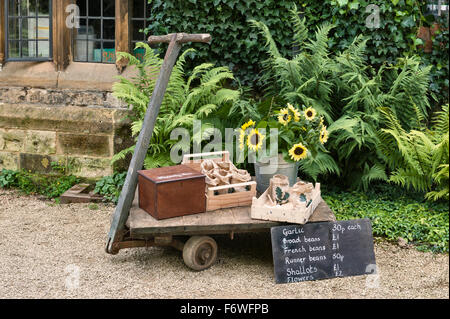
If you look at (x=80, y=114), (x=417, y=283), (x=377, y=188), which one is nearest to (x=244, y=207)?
(x=417, y=283)

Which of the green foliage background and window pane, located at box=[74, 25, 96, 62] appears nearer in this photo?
the green foliage background

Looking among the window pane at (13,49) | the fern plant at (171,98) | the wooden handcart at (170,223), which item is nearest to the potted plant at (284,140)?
the wooden handcart at (170,223)

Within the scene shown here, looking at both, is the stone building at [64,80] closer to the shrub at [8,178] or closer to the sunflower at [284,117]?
the shrub at [8,178]

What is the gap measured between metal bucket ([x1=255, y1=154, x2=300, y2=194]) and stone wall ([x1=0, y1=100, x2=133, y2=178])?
245cm

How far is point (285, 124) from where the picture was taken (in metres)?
5.80

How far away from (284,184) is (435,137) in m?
2.13

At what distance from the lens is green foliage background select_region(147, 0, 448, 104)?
7176 millimetres

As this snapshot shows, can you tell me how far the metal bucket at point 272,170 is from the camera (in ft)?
18.7

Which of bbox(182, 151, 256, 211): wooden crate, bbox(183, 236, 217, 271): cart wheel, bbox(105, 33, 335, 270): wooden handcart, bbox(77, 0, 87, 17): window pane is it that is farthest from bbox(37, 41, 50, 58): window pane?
bbox(183, 236, 217, 271): cart wheel

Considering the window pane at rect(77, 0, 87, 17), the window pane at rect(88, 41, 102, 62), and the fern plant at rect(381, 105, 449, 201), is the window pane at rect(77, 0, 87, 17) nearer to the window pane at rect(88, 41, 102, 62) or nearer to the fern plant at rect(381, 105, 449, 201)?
the window pane at rect(88, 41, 102, 62)

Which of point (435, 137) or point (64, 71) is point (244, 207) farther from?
point (64, 71)

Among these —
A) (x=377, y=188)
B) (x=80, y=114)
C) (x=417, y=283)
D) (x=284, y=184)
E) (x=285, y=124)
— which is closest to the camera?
(x=417, y=283)

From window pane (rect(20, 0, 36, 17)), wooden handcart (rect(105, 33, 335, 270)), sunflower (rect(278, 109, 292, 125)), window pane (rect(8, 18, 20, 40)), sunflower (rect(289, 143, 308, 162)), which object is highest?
window pane (rect(20, 0, 36, 17))

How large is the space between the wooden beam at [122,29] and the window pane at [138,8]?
441 millimetres
